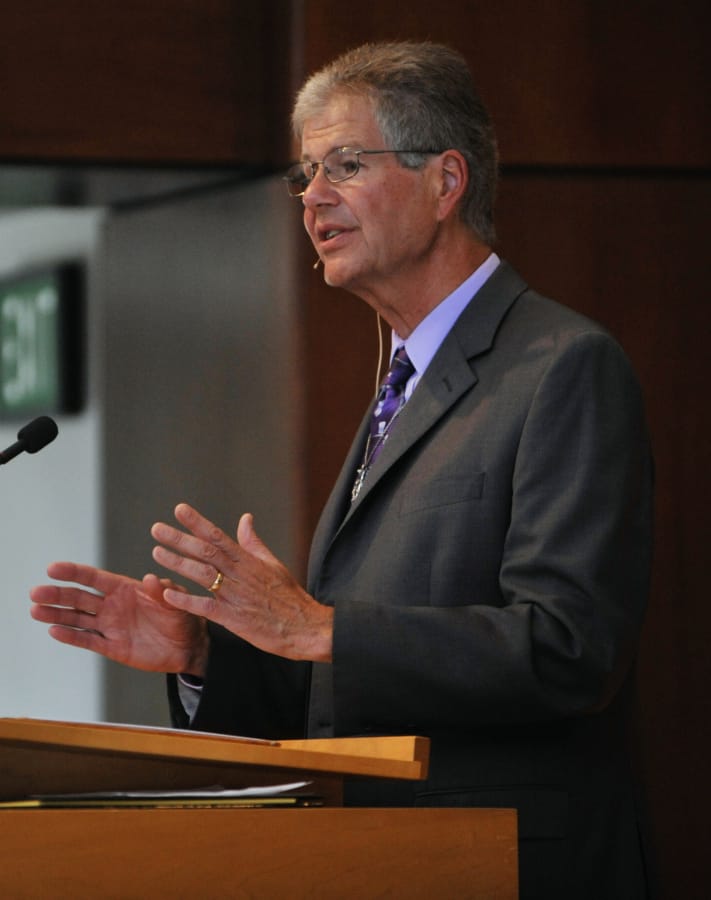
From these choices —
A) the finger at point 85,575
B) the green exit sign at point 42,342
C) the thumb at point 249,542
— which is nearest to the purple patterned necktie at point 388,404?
the finger at point 85,575

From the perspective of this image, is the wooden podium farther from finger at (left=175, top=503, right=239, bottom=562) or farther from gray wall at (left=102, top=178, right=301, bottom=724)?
gray wall at (left=102, top=178, right=301, bottom=724)

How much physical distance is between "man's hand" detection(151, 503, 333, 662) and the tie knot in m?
0.68

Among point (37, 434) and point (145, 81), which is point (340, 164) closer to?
point (37, 434)

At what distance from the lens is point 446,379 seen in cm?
232

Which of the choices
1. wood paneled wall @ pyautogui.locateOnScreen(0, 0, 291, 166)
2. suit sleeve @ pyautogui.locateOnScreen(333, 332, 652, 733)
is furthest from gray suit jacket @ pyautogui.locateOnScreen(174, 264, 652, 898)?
wood paneled wall @ pyautogui.locateOnScreen(0, 0, 291, 166)

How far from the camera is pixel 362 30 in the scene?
11.7 feet

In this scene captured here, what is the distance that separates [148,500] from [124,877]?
9.79 ft

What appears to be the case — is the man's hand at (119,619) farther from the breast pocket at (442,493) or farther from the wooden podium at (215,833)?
the wooden podium at (215,833)

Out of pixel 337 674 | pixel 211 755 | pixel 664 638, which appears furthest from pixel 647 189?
pixel 211 755

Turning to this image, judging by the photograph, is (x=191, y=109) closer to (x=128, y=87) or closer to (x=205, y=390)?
(x=128, y=87)

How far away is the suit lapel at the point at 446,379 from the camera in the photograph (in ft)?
7.50

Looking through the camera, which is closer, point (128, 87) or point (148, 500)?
point (128, 87)

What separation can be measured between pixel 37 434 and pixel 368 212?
0.73 m

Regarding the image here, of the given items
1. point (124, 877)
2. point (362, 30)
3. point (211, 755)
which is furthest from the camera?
point (362, 30)
